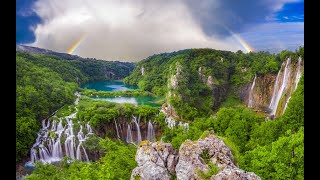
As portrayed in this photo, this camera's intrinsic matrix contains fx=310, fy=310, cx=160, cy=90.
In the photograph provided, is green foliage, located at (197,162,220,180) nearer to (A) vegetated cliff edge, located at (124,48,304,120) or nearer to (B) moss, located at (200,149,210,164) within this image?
(B) moss, located at (200,149,210,164)

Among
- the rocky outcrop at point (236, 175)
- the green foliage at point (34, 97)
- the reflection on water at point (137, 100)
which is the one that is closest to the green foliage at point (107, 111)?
the reflection on water at point (137, 100)

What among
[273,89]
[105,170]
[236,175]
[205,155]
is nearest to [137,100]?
[105,170]

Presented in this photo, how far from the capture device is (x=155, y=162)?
13.6 feet

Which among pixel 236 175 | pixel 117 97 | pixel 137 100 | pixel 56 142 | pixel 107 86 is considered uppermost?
pixel 107 86

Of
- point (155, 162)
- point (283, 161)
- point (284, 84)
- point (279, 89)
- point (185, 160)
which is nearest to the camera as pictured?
point (185, 160)

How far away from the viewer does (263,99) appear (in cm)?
1023

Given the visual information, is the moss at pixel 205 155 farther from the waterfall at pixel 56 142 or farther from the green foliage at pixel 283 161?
the waterfall at pixel 56 142

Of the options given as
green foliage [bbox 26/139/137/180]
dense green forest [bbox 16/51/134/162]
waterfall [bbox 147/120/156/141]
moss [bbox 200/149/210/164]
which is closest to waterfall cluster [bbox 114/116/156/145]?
waterfall [bbox 147/120/156/141]

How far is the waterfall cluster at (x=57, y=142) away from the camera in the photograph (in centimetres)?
1002

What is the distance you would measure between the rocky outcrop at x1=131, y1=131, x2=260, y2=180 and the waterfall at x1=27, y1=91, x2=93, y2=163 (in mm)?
6104

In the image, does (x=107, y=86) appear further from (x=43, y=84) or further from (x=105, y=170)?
(x=105, y=170)

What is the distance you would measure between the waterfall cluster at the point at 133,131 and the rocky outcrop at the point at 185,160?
5.64 meters

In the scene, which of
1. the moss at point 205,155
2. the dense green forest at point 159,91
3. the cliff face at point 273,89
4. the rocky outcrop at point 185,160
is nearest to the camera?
the rocky outcrop at point 185,160

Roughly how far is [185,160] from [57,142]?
24.4 ft
